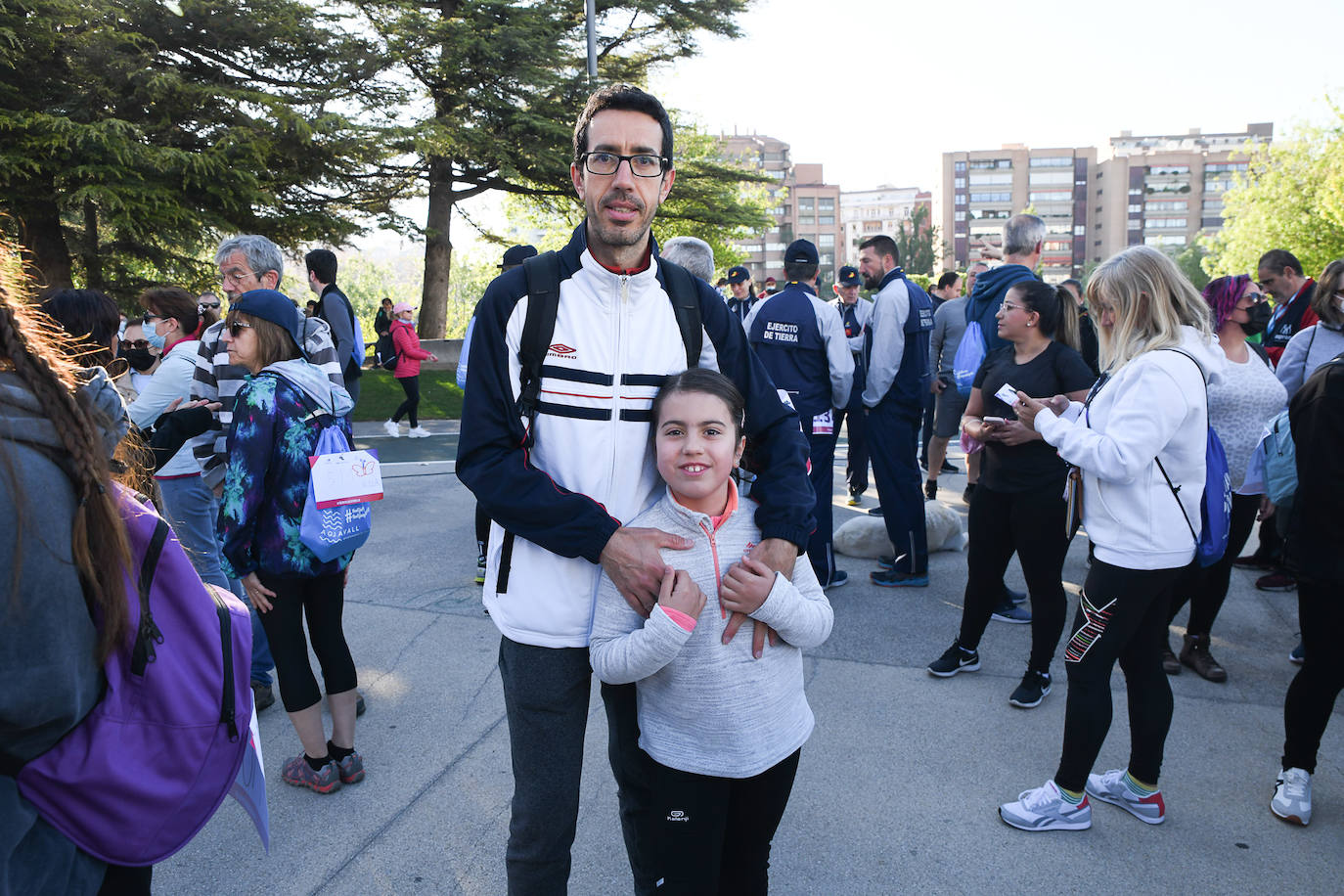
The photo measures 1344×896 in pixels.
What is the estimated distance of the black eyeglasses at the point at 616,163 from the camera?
1.96m

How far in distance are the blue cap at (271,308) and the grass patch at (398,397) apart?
11.1 metres

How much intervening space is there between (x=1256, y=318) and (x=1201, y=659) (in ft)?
5.90

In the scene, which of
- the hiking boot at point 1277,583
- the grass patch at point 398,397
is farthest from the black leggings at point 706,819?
the grass patch at point 398,397

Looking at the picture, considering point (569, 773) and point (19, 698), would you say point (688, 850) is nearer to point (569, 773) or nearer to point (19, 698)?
point (569, 773)

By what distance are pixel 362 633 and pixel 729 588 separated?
147 inches

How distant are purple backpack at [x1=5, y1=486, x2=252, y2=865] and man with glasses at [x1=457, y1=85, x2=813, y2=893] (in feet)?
1.97

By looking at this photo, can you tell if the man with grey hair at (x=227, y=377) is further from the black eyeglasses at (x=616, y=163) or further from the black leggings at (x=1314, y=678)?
the black leggings at (x=1314, y=678)

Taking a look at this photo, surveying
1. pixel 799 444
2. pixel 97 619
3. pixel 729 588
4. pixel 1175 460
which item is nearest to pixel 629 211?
pixel 799 444

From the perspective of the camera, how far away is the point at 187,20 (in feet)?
63.7

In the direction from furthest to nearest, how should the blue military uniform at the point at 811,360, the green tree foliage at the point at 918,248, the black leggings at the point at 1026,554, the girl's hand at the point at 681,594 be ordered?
the green tree foliage at the point at 918,248
the blue military uniform at the point at 811,360
the black leggings at the point at 1026,554
the girl's hand at the point at 681,594

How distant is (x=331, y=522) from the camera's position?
3121mm

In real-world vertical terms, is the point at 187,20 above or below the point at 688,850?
above

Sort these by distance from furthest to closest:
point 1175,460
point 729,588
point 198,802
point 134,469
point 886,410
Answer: point 886,410
point 1175,460
point 729,588
point 134,469
point 198,802

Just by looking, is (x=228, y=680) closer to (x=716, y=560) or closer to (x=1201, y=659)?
(x=716, y=560)
